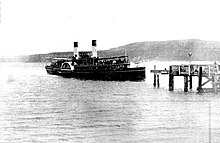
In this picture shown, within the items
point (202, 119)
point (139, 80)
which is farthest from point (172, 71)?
point (139, 80)

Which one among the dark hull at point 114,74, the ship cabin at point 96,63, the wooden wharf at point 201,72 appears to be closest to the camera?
the wooden wharf at point 201,72

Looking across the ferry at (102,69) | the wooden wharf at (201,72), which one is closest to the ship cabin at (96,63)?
the ferry at (102,69)

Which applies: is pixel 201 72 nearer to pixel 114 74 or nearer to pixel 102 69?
pixel 114 74

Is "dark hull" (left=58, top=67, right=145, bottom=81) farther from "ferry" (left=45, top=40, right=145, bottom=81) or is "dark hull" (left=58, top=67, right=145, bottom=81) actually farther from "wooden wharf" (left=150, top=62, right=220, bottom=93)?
"wooden wharf" (left=150, top=62, right=220, bottom=93)

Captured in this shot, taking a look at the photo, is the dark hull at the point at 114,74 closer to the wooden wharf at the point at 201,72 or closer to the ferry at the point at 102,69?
the ferry at the point at 102,69

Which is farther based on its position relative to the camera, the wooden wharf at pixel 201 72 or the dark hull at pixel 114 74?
the dark hull at pixel 114 74

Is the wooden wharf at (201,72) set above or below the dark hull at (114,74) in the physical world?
above

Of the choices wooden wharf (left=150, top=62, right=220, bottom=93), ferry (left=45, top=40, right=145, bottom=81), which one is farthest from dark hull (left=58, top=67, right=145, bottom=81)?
wooden wharf (left=150, top=62, right=220, bottom=93)

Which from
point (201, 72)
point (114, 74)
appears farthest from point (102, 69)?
point (201, 72)

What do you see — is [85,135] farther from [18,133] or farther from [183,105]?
[183,105]
